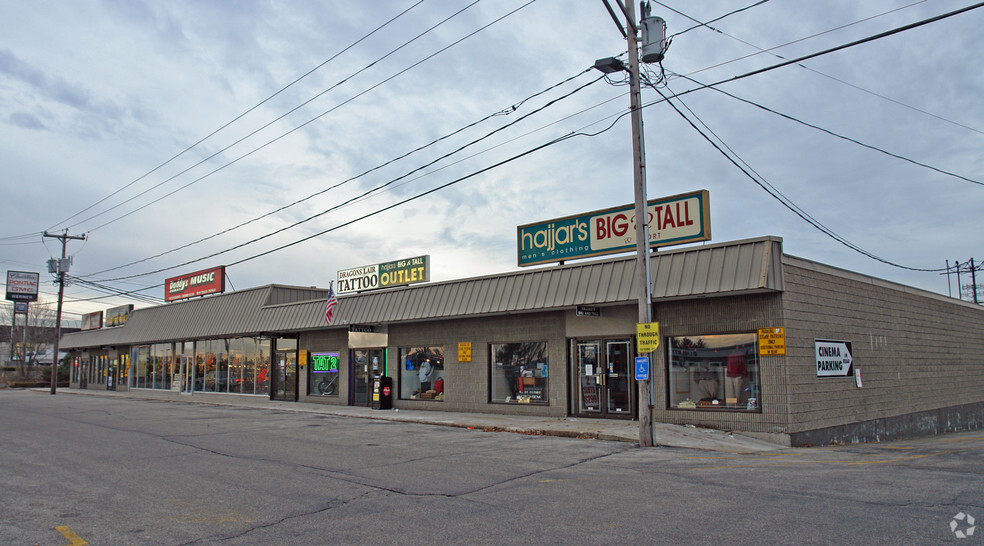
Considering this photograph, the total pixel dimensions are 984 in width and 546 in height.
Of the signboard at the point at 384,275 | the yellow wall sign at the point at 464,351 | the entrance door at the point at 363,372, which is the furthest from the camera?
the signboard at the point at 384,275

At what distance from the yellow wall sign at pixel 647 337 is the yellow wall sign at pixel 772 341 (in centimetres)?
Answer: 342

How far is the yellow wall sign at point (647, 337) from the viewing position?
43.4ft

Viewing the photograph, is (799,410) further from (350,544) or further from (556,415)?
(350,544)

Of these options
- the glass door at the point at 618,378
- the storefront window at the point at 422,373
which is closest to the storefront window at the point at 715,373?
the glass door at the point at 618,378

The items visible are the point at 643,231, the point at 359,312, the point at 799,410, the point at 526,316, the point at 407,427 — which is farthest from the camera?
the point at 359,312

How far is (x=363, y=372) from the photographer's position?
1040 inches

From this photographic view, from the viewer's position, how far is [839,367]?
16.8 m

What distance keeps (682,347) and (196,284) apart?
32.7 meters

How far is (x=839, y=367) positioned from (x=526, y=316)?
28.4ft

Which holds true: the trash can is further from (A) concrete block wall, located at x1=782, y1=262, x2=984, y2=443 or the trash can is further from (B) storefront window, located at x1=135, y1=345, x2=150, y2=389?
(B) storefront window, located at x1=135, y1=345, x2=150, y2=389

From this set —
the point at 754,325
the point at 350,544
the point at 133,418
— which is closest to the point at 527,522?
the point at 350,544

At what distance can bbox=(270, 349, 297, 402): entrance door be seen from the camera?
3009 cm

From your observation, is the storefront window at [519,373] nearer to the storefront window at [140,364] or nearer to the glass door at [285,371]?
the glass door at [285,371]

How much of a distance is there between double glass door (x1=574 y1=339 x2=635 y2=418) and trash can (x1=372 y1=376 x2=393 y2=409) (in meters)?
8.03
